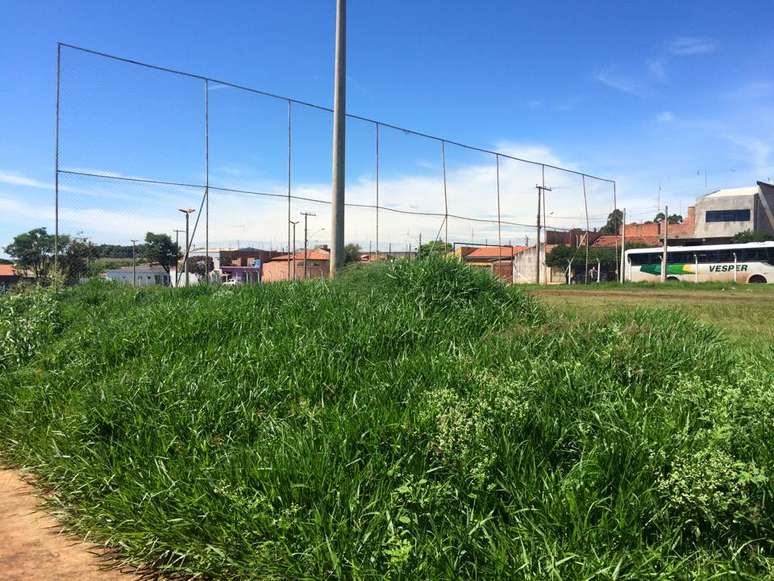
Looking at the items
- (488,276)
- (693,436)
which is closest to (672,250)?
(488,276)

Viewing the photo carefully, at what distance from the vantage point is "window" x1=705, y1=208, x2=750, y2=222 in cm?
6156

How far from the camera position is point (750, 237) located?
5619 cm

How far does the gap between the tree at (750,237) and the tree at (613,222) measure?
29.1 metres

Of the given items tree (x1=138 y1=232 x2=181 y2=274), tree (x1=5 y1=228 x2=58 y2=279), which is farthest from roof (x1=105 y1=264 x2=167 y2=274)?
tree (x1=5 y1=228 x2=58 y2=279)

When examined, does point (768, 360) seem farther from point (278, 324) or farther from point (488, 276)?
point (278, 324)

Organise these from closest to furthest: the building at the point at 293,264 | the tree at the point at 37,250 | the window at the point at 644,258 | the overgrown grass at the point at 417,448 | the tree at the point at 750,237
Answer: the overgrown grass at the point at 417,448 → the tree at the point at 37,250 → the building at the point at 293,264 → the window at the point at 644,258 → the tree at the point at 750,237

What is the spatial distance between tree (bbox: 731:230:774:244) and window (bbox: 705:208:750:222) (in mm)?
3375

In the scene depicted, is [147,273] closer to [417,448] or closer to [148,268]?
[148,268]

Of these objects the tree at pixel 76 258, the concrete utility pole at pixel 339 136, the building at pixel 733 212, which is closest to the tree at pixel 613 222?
the concrete utility pole at pixel 339 136

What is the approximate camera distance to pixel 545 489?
8.21 feet

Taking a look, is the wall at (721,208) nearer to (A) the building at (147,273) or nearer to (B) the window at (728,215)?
(B) the window at (728,215)

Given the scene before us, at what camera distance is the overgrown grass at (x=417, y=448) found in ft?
7.51

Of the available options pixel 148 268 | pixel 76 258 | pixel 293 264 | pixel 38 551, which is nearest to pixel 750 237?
pixel 293 264

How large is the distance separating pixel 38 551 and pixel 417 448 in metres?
1.97
